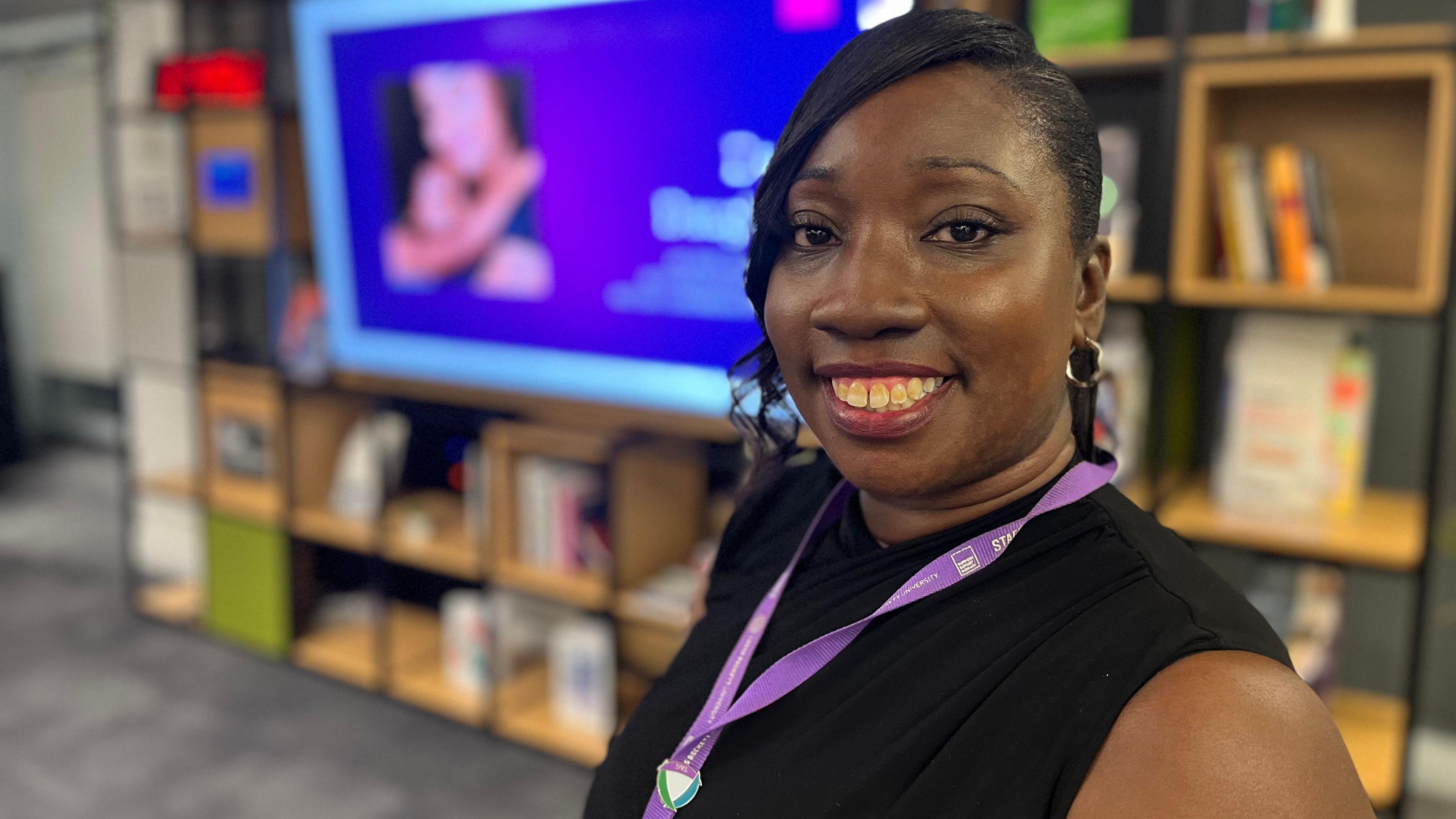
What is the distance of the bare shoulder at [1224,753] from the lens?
0.57 metres

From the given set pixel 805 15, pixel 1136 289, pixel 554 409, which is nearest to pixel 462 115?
pixel 554 409

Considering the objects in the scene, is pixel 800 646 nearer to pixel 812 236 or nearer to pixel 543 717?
pixel 812 236

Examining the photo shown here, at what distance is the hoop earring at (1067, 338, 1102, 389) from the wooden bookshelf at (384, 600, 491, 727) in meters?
2.36

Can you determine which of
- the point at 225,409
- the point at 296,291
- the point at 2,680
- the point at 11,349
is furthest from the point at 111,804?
the point at 11,349

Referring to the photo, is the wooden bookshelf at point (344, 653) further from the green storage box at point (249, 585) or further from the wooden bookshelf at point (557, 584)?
the wooden bookshelf at point (557, 584)

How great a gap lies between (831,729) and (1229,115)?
77.0 inches

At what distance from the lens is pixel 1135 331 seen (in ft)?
7.29

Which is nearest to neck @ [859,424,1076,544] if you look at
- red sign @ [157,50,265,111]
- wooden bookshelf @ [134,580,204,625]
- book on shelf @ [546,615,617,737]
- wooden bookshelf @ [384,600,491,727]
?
book on shelf @ [546,615,617,737]

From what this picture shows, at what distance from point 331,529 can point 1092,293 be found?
2795 mm

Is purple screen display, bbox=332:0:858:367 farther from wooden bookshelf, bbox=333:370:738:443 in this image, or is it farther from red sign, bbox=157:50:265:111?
red sign, bbox=157:50:265:111

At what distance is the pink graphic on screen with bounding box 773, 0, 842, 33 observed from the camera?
2008 millimetres

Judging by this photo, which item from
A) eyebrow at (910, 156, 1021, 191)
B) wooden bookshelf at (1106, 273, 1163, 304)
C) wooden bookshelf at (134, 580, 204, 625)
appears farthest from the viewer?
wooden bookshelf at (134, 580, 204, 625)

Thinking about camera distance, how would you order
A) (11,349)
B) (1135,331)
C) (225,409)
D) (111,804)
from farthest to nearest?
(11,349) → (225,409) → (111,804) → (1135,331)

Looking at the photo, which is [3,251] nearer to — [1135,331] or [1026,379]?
[1135,331]
